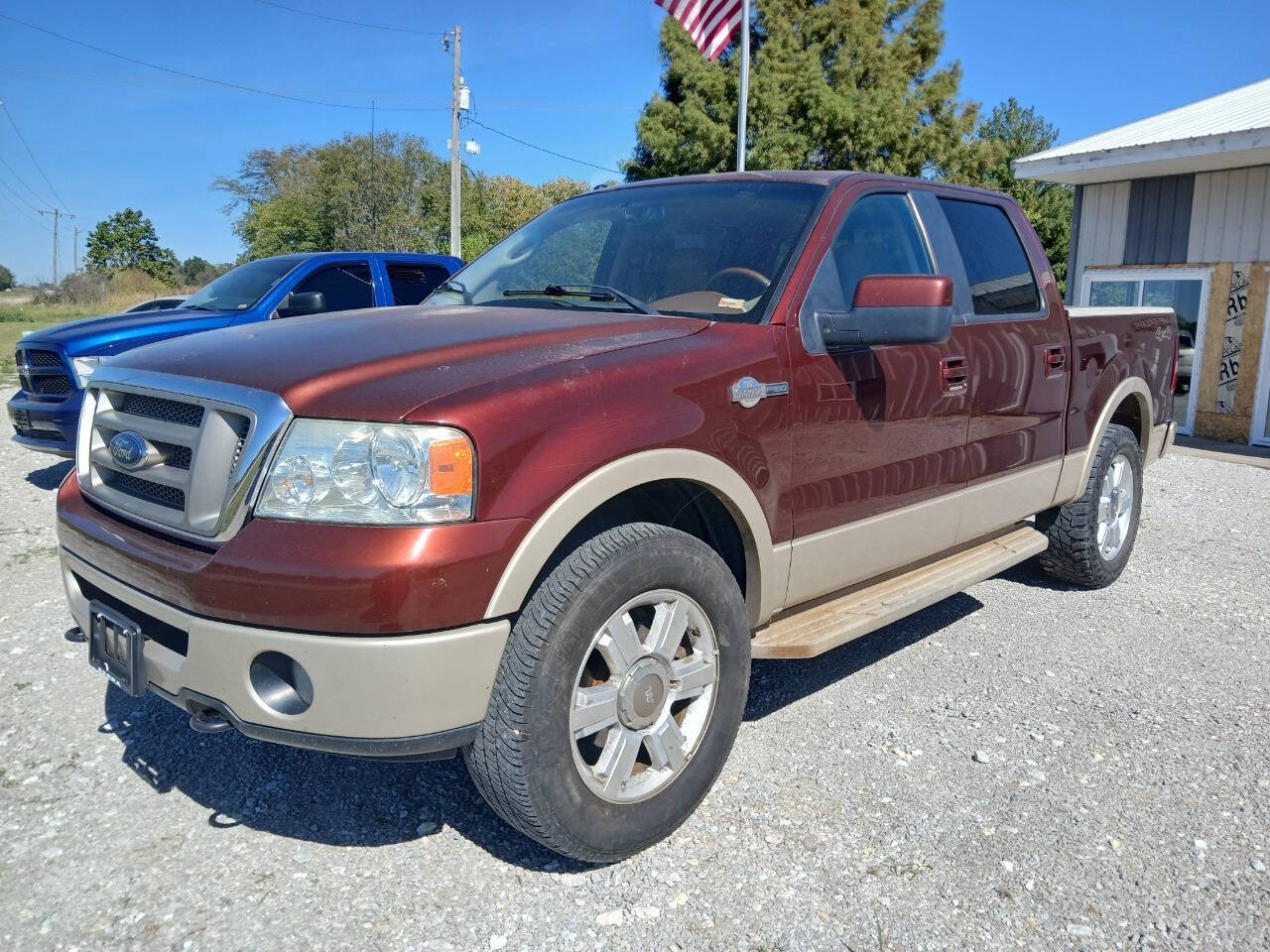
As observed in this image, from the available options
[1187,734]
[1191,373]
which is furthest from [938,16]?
[1187,734]

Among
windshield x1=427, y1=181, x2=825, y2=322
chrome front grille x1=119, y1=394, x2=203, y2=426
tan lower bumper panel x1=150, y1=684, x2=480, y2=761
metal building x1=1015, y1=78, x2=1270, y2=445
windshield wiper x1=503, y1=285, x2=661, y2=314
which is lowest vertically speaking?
tan lower bumper panel x1=150, y1=684, x2=480, y2=761

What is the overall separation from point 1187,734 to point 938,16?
2762cm

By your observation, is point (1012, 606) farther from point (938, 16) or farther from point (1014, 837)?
point (938, 16)

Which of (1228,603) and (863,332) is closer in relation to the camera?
(863,332)

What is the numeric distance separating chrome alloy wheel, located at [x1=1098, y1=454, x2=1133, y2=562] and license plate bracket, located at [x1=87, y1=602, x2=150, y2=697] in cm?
442

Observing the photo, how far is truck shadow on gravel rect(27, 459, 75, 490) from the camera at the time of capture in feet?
25.7

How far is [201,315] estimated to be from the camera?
7.76 m

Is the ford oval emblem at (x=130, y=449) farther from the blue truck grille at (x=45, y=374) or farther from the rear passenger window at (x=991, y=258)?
the blue truck grille at (x=45, y=374)

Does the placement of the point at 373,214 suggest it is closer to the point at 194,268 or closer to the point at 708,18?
the point at 708,18

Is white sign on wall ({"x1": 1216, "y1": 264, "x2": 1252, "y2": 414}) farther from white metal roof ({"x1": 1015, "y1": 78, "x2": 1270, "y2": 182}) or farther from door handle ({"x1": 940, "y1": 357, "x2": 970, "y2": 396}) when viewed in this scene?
door handle ({"x1": 940, "y1": 357, "x2": 970, "y2": 396})

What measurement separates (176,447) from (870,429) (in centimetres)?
217

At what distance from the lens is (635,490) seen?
289cm

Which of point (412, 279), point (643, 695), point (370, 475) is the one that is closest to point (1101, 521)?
point (643, 695)

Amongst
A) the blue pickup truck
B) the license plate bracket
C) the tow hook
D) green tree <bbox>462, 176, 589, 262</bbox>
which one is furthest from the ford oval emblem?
green tree <bbox>462, 176, 589, 262</bbox>
